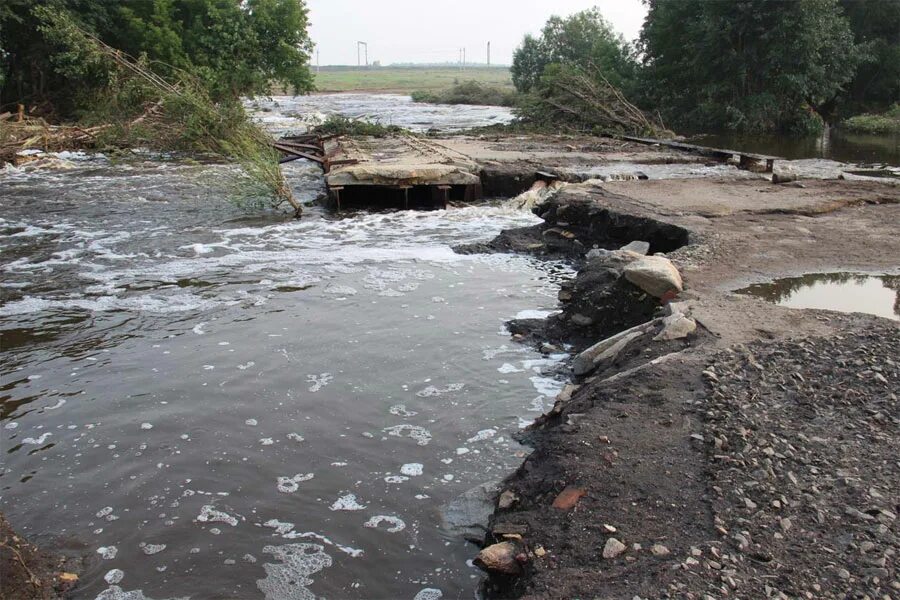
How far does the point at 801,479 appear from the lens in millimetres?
3268

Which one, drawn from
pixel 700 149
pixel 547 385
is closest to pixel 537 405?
pixel 547 385

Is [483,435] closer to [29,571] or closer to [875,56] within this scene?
[29,571]

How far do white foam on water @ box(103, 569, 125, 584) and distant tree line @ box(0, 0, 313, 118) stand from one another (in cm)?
2174

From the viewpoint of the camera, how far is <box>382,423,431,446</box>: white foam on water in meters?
4.77

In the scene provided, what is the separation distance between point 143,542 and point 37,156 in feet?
56.2

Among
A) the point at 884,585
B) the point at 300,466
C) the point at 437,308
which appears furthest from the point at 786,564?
the point at 437,308

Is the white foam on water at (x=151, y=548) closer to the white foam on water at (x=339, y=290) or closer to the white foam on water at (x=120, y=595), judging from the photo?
the white foam on water at (x=120, y=595)

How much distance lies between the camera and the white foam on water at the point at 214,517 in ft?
12.7

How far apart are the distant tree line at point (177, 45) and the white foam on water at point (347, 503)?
70.2 ft

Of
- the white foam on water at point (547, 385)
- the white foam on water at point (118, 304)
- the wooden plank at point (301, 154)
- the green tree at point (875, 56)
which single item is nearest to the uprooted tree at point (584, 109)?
the wooden plank at point (301, 154)

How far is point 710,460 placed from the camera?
3453mm

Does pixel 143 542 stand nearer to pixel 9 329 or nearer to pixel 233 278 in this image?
pixel 9 329

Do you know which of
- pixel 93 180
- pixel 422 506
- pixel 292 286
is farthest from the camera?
pixel 93 180

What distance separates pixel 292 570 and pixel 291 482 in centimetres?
81
